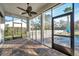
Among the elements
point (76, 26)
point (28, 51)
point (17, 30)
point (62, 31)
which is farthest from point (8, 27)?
point (76, 26)

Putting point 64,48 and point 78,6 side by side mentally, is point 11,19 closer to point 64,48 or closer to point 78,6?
point 64,48

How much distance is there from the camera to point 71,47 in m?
4.73

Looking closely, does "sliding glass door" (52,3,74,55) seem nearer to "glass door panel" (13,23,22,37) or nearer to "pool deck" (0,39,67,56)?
"pool deck" (0,39,67,56)

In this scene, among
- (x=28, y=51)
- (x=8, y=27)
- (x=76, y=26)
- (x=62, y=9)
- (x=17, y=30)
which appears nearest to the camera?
(x=76, y=26)

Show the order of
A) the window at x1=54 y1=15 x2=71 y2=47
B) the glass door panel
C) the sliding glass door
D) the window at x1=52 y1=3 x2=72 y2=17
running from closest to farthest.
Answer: the sliding glass door → the window at x1=52 y1=3 x2=72 y2=17 → the window at x1=54 y1=15 x2=71 y2=47 → the glass door panel

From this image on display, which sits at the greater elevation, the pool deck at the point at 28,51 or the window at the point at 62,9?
the window at the point at 62,9

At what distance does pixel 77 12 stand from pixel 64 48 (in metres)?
1.76

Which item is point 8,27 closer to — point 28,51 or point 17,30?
point 17,30

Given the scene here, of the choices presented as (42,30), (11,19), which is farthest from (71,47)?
(11,19)

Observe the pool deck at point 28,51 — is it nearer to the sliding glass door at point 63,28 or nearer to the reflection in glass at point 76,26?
the sliding glass door at point 63,28

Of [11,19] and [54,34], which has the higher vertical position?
[11,19]

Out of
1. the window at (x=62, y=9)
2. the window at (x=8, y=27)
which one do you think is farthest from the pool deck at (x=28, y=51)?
the window at (x=8, y=27)

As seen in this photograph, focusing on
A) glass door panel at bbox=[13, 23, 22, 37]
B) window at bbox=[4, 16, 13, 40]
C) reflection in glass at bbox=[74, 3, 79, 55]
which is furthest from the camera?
glass door panel at bbox=[13, 23, 22, 37]

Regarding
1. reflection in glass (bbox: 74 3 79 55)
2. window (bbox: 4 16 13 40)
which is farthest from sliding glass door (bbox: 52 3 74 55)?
window (bbox: 4 16 13 40)
